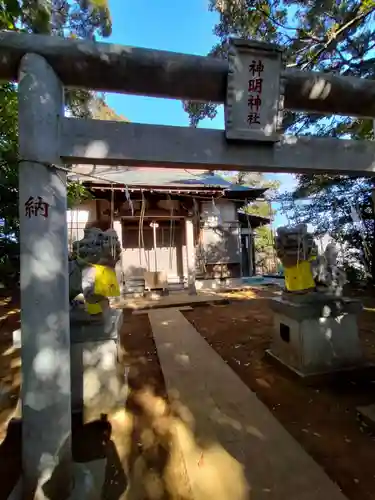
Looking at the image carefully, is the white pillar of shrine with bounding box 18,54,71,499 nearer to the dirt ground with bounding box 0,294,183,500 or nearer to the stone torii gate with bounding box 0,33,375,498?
the stone torii gate with bounding box 0,33,375,498

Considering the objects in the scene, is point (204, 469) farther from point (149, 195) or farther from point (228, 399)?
point (149, 195)

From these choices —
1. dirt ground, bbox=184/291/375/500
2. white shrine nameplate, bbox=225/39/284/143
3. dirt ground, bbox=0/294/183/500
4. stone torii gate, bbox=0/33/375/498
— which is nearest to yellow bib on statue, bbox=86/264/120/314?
stone torii gate, bbox=0/33/375/498

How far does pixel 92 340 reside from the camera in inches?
122

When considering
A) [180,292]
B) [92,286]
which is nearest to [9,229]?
→ [92,286]

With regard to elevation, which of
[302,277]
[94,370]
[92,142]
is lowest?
[94,370]

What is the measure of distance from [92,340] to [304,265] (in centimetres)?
290

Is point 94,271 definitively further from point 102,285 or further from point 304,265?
point 304,265

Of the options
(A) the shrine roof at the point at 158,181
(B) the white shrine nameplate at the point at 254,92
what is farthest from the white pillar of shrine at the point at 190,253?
(B) the white shrine nameplate at the point at 254,92

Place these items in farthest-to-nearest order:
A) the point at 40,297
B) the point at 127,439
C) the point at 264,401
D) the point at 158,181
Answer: the point at 158,181 < the point at 264,401 < the point at 127,439 < the point at 40,297

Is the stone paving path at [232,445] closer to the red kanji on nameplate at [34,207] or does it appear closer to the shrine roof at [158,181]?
the red kanji on nameplate at [34,207]

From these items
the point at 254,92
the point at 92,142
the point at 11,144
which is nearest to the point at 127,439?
the point at 92,142

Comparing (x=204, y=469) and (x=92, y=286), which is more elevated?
(x=92, y=286)

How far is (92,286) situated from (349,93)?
308 cm

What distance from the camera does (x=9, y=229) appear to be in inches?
209
